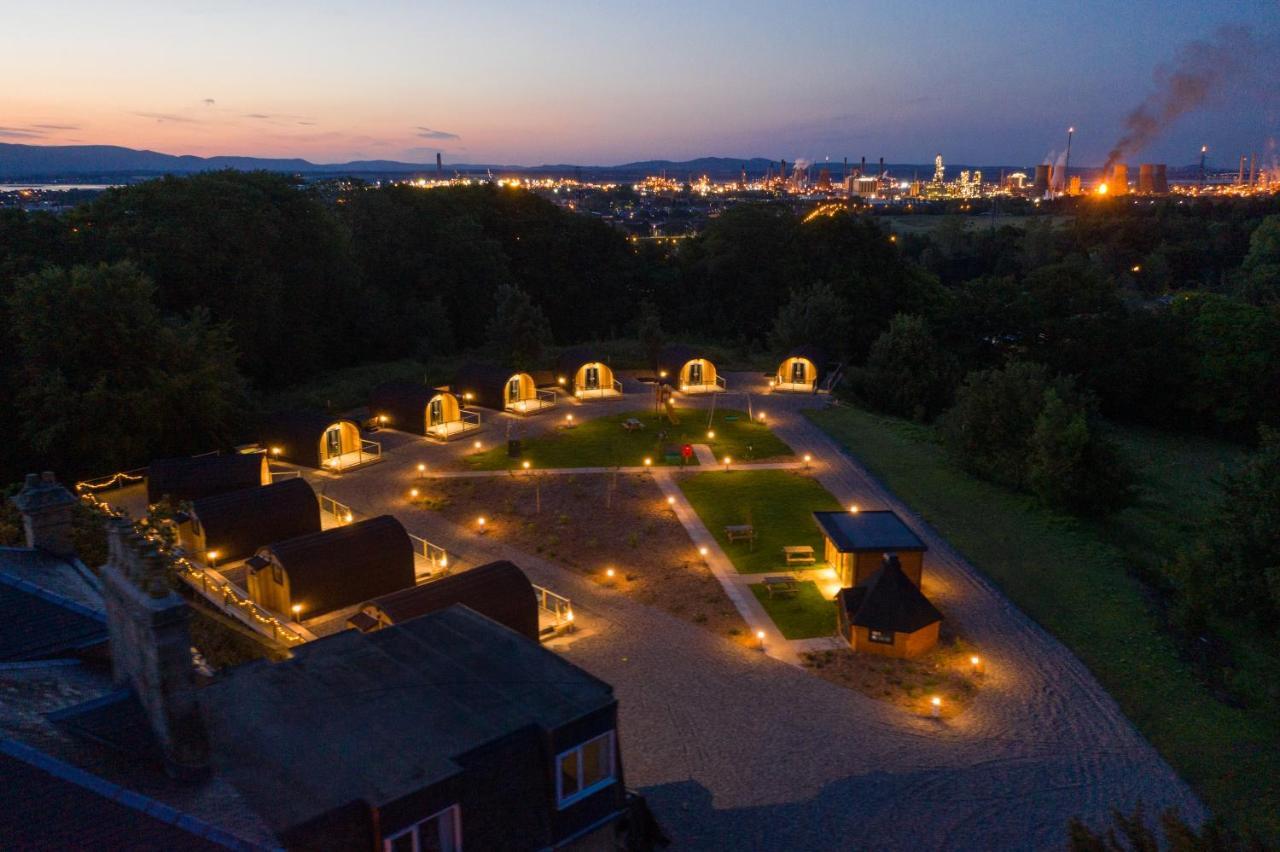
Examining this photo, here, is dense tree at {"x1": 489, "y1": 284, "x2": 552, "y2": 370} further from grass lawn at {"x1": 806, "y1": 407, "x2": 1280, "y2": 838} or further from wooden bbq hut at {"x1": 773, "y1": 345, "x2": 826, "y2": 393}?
grass lawn at {"x1": 806, "y1": 407, "x2": 1280, "y2": 838}

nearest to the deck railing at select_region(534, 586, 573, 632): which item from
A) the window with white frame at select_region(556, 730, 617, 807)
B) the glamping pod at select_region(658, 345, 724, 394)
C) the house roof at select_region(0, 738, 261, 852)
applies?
the window with white frame at select_region(556, 730, 617, 807)

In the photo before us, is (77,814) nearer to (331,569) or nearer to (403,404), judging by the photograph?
(331,569)

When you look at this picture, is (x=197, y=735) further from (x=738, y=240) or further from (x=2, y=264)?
(x=738, y=240)

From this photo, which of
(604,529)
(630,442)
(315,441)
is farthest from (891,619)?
(315,441)

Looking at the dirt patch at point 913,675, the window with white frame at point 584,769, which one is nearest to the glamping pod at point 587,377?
the dirt patch at point 913,675

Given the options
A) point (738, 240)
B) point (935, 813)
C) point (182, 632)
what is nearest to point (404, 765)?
point (182, 632)
